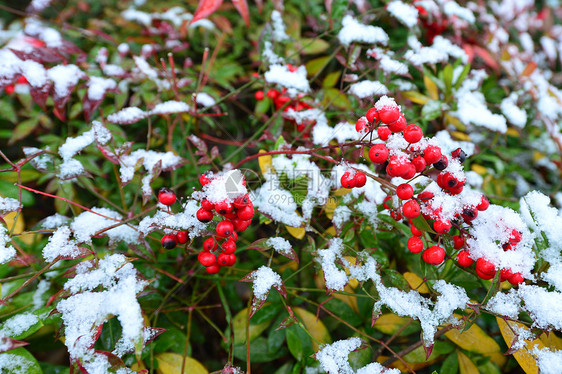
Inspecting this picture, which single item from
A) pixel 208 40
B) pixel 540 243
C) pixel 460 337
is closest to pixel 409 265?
pixel 460 337

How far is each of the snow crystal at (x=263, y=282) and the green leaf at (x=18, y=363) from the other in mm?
649

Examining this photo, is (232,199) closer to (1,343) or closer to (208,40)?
(1,343)

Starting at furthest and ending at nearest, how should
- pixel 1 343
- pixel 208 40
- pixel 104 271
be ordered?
pixel 208 40
pixel 104 271
pixel 1 343

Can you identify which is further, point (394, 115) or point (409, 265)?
point (409, 265)

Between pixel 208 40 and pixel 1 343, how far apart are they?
1.79m

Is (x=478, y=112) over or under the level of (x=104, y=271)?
over

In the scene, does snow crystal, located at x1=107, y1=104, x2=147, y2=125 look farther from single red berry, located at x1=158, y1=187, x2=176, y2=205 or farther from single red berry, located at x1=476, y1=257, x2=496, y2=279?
single red berry, located at x1=476, y1=257, x2=496, y2=279

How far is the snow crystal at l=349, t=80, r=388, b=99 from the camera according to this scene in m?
1.31

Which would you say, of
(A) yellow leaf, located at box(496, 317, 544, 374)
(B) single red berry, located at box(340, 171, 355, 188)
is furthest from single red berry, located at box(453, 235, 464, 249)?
(B) single red berry, located at box(340, 171, 355, 188)

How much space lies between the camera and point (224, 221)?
898 millimetres

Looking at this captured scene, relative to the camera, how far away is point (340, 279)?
3.20 ft

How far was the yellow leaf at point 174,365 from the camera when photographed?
1096 mm

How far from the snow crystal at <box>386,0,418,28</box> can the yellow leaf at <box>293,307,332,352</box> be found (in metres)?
1.36

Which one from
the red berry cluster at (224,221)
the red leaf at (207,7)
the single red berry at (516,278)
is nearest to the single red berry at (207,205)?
the red berry cluster at (224,221)
